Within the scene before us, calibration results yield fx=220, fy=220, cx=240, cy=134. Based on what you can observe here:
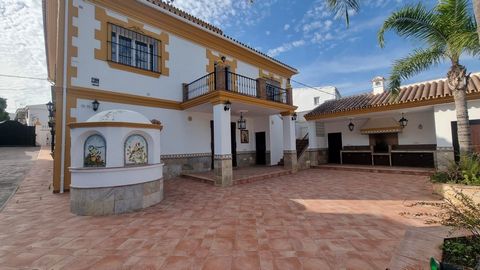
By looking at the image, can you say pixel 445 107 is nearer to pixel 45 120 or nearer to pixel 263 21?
pixel 263 21

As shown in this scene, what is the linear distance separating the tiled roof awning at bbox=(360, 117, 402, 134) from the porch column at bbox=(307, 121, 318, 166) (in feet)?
9.25

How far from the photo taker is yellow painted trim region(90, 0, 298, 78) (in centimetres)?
858

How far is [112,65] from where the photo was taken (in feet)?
27.1

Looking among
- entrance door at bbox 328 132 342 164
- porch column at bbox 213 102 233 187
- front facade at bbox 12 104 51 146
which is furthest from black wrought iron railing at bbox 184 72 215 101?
Answer: front facade at bbox 12 104 51 146

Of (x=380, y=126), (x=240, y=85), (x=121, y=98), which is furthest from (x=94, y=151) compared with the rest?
(x=380, y=126)

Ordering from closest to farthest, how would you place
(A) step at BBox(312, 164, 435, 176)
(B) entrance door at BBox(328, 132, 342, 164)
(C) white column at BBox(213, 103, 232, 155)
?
(C) white column at BBox(213, 103, 232, 155)
(A) step at BBox(312, 164, 435, 176)
(B) entrance door at BBox(328, 132, 342, 164)

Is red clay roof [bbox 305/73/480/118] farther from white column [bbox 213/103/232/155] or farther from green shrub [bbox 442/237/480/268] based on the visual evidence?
green shrub [bbox 442/237/480/268]

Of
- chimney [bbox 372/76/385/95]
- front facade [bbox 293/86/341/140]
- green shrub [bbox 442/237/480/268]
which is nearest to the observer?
green shrub [bbox 442/237/480/268]

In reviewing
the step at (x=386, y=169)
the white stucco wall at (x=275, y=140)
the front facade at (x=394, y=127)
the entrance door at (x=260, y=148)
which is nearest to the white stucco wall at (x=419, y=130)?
the front facade at (x=394, y=127)

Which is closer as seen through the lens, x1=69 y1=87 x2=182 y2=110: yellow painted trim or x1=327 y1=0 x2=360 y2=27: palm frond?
x1=327 y1=0 x2=360 y2=27: palm frond

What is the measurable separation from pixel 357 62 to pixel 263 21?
21.7ft

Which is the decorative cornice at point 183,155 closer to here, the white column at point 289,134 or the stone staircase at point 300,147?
the white column at point 289,134

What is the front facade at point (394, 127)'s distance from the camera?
948 centimetres

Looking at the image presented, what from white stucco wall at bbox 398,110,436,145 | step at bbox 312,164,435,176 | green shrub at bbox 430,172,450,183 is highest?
white stucco wall at bbox 398,110,436,145
